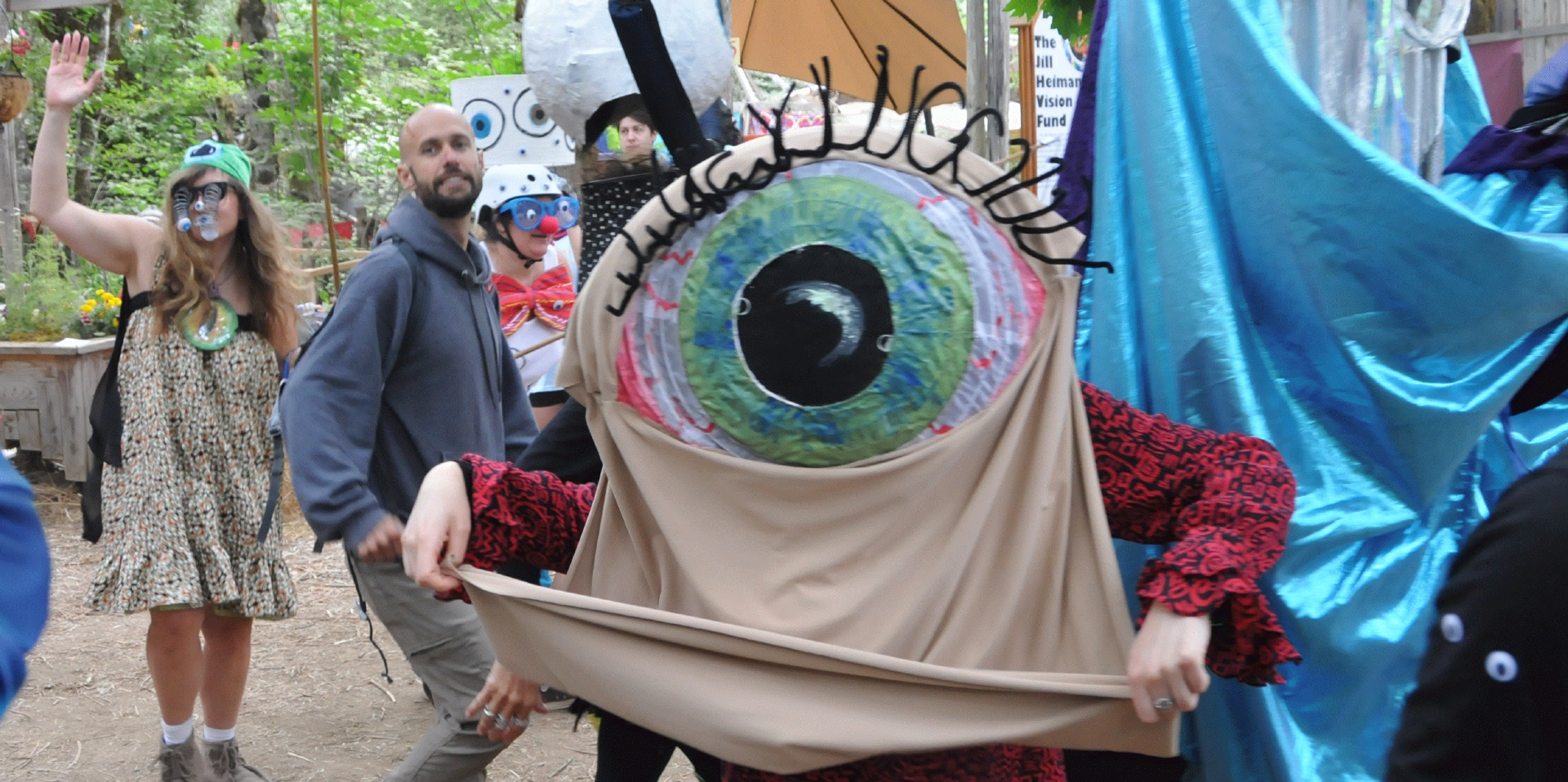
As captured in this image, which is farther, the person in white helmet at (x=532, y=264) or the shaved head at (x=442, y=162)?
the person in white helmet at (x=532, y=264)

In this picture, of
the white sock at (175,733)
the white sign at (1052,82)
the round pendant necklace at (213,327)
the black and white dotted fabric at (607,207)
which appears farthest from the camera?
the white sign at (1052,82)

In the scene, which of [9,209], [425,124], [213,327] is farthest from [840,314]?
[9,209]

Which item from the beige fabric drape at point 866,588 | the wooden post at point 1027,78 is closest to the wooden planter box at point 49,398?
the wooden post at point 1027,78

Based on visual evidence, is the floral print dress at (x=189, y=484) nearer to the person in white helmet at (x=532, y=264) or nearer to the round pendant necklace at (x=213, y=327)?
the round pendant necklace at (x=213, y=327)

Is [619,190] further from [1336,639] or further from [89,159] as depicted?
[89,159]

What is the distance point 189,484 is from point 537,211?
6.02 feet

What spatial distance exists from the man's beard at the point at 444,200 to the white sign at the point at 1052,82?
10.0 ft

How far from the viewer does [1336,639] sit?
1.97 meters

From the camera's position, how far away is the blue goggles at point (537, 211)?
5.23 meters

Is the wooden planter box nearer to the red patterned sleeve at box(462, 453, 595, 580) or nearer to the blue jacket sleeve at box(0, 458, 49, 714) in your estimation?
the red patterned sleeve at box(462, 453, 595, 580)

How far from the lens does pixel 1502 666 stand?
1.05 meters

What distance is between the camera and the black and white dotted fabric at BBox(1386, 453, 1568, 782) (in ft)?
3.40

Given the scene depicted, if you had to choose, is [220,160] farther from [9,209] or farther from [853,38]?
[9,209]

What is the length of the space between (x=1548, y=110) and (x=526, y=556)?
2091mm
